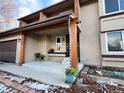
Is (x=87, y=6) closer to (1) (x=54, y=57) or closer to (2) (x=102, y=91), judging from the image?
(1) (x=54, y=57)

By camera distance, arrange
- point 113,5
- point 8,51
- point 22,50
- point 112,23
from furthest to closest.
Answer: point 8,51 → point 22,50 → point 113,5 → point 112,23

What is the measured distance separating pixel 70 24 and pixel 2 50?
9.99 meters

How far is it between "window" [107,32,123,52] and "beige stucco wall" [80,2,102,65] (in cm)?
95

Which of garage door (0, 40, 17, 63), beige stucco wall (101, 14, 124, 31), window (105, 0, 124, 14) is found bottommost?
garage door (0, 40, 17, 63)

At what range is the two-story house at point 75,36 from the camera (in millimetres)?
5754

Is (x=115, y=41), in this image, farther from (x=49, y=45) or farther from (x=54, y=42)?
(x=49, y=45)

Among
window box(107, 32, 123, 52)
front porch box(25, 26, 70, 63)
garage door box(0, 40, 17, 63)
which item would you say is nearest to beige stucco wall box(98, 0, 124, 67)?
window box(107, 32, 123, 52)

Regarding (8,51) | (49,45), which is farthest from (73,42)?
(8,51)

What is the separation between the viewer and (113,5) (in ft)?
23.8

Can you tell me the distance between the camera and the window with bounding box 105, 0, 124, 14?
693 cm

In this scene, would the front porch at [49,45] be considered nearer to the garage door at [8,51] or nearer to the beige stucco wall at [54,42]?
the beige stucco wall at [54,42]

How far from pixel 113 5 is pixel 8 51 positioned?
11026mm

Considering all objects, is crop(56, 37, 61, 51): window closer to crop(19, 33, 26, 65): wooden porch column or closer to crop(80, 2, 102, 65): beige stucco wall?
crop(80, 2, 102, 65): beige stucco wall

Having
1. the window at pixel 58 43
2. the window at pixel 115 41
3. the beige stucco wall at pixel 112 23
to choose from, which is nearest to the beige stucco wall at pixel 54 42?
the window at pixel 58 43
